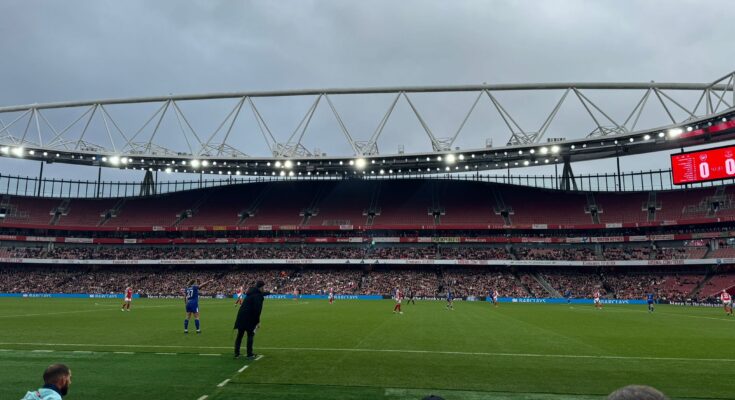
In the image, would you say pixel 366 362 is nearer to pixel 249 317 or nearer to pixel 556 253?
pixel 249 317

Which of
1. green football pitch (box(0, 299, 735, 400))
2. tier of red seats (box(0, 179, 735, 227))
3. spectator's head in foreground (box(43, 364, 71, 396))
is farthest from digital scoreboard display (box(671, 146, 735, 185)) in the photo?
spectator's head in foreground (box(43, 364, 71, 396))

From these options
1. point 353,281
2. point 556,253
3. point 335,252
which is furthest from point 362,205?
point 556,253

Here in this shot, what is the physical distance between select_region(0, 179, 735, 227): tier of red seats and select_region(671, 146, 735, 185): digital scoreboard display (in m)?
7.46

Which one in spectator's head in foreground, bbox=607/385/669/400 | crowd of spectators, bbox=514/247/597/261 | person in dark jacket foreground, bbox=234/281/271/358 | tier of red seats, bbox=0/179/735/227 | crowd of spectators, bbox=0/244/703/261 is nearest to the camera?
spectator's head in foreground, bbox=607/385/669/400

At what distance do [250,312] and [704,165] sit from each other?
221ft

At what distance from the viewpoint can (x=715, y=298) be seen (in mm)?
53438

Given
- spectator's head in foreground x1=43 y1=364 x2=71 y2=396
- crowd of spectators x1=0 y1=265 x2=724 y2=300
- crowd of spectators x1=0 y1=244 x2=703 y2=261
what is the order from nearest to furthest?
1. spectator's head in foreground x1=43 y1=364 x2=71 y2=396
2. crowd of spectators x1=0 y1=265 x2=724 y2=300
3. crowd of spectators x1=0 y1=244 x2=703 y2=261

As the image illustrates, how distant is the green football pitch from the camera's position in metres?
9.94

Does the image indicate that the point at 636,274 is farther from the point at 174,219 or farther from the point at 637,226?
the point at 174,219

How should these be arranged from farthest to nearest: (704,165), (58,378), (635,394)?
(704,165), (58,378), (635,394)

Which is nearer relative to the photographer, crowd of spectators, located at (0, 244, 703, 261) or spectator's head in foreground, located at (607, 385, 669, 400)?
spectator's head in foreground, located at (607, 385, 669, 400)

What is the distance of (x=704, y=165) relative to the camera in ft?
201

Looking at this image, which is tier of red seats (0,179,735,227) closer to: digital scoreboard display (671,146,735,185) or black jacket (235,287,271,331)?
digital scoreboard display (671,146,735,185)

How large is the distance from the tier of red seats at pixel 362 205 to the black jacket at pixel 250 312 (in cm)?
6286
